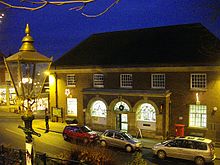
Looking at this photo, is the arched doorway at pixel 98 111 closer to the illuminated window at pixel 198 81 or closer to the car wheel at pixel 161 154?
the illuminated window at pixel 198 81

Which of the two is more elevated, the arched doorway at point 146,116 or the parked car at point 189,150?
the arched doorway at point 146,116

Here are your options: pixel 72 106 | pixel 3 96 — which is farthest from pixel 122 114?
pixel 3 96

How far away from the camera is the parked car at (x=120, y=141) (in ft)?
73.1

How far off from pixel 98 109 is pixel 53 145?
25.9 ft

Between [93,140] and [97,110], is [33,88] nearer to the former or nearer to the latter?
[93,140]

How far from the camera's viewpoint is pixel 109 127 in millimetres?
29203

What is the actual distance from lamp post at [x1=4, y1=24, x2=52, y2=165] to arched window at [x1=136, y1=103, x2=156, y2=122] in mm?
19732

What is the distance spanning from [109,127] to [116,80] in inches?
187

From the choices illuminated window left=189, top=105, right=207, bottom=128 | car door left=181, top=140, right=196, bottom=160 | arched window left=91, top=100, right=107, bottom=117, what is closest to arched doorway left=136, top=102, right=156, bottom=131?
illuminated window left=189, top=105, right=207, bottom=128

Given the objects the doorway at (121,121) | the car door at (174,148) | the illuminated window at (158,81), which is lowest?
the car door at (174,148)

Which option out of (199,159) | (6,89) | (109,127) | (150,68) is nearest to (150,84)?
(150,68)

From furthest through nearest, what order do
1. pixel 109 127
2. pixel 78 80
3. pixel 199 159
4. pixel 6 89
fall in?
pixel 6 89
pixel 78 80
pixel 109 127
pixel 199 159

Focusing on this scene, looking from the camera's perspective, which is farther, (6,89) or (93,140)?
(6,89)

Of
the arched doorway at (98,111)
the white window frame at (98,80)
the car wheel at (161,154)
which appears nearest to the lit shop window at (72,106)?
the arched doorway at (98,111)
